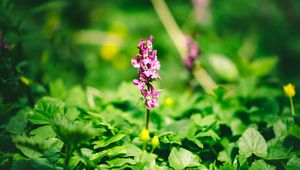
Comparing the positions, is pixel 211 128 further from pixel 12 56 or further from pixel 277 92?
pixel 12 56

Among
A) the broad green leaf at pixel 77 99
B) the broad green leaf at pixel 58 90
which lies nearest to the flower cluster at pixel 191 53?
the broad green leaf at pixel 77 99

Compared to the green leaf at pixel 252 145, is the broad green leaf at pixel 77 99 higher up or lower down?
higher up

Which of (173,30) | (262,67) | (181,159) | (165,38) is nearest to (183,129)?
(181,159)

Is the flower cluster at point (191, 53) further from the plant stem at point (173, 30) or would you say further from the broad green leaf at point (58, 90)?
the plant stem at point (173, 30)

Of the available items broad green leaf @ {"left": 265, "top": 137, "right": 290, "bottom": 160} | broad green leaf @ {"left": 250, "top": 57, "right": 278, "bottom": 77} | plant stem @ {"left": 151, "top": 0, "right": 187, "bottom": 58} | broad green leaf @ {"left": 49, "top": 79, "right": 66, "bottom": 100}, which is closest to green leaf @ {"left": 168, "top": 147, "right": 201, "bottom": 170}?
broad green leaf @ {"left": 265, "top": 137, "right": 290, "bottom": 160}

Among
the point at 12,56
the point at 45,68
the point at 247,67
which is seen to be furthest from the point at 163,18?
the point at 12,56

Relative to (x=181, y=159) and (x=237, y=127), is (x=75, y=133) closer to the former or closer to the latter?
(x=181, y=159)
